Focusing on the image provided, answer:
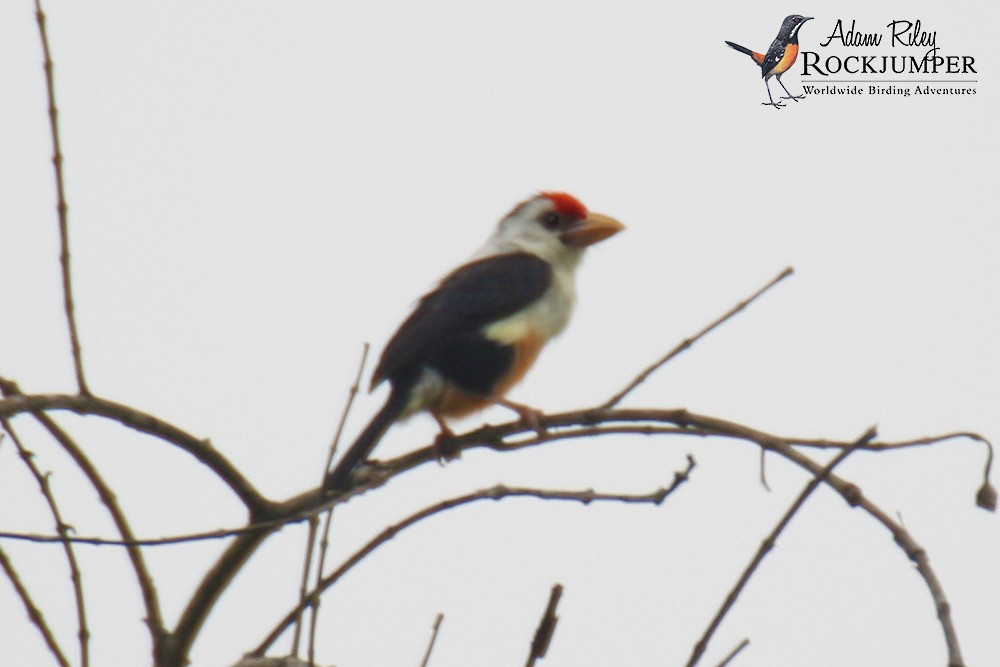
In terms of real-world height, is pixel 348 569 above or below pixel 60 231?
below

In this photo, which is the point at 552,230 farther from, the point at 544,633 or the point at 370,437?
the point at 544,633

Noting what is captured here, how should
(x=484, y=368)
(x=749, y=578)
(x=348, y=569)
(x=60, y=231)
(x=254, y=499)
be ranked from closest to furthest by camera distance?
(x=749, y=578)
(x=348, y=569)
(x=60, y=231)
(x=254, y=499)
(x=484, y=368)

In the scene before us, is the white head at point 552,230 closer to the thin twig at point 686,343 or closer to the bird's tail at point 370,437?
the bird's tail at point 370,437

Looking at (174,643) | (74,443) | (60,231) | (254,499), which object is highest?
(60,231)

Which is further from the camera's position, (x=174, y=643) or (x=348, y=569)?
(x=174, y=643)

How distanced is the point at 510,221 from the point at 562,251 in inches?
19.9

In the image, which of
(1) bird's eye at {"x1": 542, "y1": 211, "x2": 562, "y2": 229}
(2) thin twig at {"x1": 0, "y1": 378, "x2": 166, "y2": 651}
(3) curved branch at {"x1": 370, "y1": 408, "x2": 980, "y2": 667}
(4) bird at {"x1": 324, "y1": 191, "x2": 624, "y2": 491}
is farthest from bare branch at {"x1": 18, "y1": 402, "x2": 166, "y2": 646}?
(1) bird's eye at {"x1": 542, "y1": 211, "x2": 562, "y2": 229}

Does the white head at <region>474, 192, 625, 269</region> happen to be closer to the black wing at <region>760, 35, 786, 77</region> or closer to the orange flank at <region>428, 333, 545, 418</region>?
the orange flank at <region>428, 333, 545, 418</region>

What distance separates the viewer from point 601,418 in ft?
10.7

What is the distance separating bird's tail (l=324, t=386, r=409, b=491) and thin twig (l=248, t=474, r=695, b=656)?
1617 mm

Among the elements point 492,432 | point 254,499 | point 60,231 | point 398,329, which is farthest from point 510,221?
point 60,231

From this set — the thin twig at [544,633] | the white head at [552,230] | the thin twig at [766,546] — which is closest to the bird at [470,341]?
the white head at [552,230]

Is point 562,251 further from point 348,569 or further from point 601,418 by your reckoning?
point 348,569

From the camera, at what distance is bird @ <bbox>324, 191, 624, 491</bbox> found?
5.25 m
